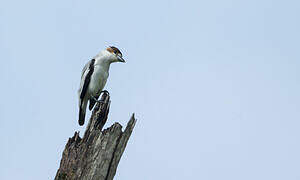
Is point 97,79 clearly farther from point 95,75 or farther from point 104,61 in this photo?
point 104,61

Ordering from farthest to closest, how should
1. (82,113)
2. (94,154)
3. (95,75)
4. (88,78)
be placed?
1. (82,113)
2. (88,78)
3. (95,75)
4. (94,154)

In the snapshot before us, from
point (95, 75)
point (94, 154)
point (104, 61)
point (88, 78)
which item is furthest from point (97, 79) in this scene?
point (94, 154)

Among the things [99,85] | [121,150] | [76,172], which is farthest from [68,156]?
[99,85]

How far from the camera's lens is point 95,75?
1095cm

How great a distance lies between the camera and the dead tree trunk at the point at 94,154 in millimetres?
6902

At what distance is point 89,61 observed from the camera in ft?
37.3

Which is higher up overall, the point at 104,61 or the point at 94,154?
the point at 104,61

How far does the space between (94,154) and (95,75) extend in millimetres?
4170

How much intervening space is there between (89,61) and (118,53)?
0.69 m

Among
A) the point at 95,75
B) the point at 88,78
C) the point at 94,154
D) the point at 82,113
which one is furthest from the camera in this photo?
the point at 82,113

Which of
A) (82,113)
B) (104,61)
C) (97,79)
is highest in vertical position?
(104,61)

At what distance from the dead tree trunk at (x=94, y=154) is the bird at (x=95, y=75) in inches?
146

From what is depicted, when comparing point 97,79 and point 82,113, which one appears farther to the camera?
point 82,113

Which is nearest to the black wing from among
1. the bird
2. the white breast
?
the bird
